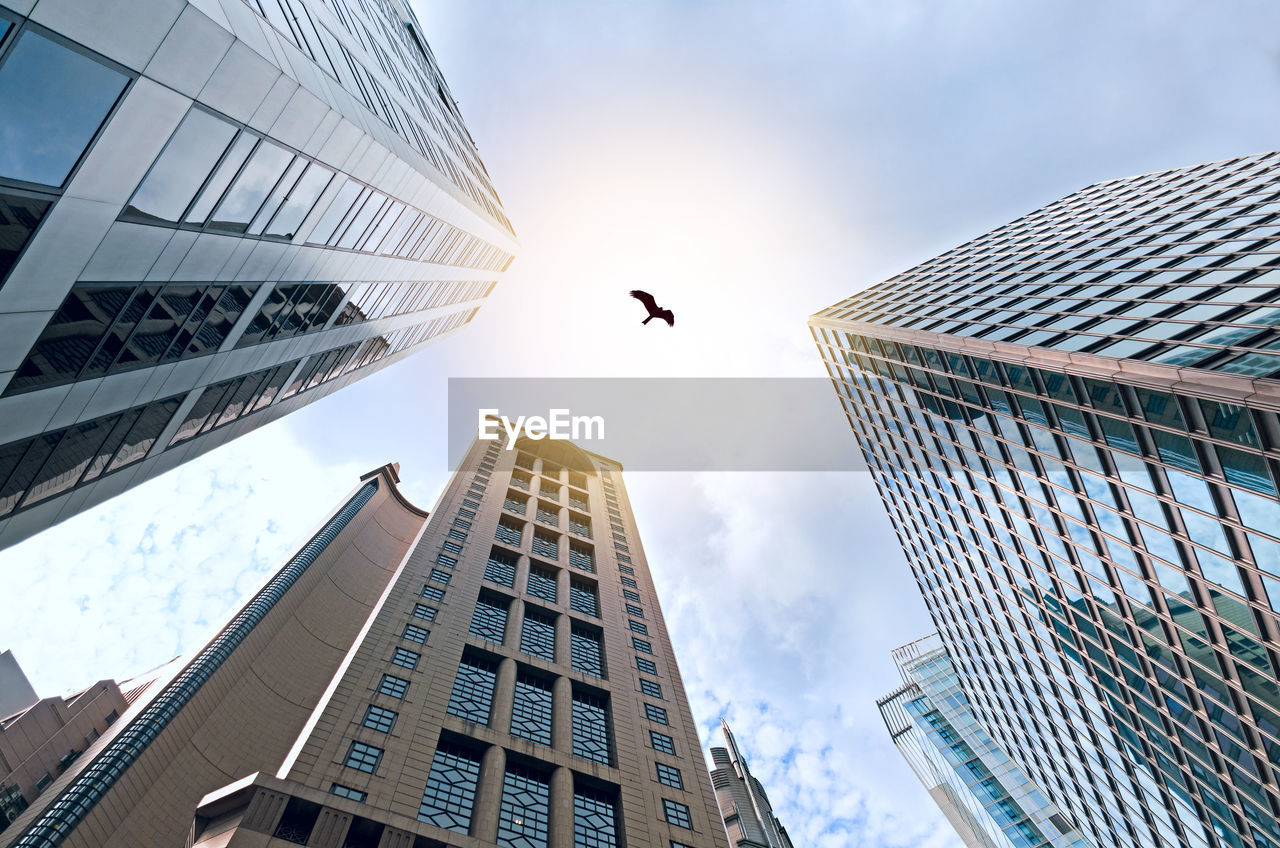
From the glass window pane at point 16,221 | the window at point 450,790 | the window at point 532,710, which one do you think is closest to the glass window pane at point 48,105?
the glass window pane at point 16,221

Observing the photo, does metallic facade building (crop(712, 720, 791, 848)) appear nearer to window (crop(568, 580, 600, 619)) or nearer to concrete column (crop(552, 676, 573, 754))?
window (crop(568, 580, 600, 619))

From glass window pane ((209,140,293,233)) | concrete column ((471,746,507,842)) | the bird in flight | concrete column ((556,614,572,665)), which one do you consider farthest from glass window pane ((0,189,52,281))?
concrete column ((556,614,572,665))

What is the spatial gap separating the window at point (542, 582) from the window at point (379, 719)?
18.1 m

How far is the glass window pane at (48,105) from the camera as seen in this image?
9.16 metres

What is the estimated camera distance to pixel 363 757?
89.0ft

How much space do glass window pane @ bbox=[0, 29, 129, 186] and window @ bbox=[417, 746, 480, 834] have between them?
24.5 meters

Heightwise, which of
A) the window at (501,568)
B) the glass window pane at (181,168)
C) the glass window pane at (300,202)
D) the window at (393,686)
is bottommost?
the window at (393,686)

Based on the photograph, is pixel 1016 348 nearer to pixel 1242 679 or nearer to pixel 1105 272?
pixel 1105 272

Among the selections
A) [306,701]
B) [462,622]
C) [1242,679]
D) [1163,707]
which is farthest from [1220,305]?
[306,701]

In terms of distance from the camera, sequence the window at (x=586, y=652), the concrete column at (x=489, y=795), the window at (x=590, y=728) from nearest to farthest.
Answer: the concrete column at (x=489, y=795) → the window at (x=590, y=728) → the window at (x=586, y=652)

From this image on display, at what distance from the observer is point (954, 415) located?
118 ft

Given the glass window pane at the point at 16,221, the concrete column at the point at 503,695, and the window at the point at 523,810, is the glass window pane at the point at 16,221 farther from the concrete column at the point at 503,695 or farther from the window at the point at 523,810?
the concrete column at the point at 503,695

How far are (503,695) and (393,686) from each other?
578cm

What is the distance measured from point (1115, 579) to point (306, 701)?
196 ft
